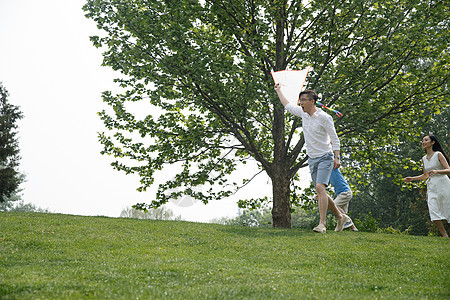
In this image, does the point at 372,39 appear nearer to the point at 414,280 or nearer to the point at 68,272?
the point at 414,280

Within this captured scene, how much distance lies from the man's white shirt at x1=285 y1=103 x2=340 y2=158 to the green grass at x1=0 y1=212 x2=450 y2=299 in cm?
194

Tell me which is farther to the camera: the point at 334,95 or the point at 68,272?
the point at 334,95

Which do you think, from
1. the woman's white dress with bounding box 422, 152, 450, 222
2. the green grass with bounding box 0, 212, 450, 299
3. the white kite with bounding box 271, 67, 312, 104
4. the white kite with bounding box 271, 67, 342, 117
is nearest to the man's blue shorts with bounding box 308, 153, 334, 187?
the green grass with bounding box 0, 212, 450, 299

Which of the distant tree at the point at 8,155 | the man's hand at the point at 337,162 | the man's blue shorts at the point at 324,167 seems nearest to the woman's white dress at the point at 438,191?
the man's blue shorts at the point at 324,167

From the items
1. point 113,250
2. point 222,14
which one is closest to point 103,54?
point 222,14

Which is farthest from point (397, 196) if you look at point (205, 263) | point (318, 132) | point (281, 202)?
point (205, 263)

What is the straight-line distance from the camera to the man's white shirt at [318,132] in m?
8.81

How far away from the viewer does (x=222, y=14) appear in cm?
1308

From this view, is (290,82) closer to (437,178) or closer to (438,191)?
(437,178)

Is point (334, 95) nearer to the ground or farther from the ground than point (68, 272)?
farther from the ground

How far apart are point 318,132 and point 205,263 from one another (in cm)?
427

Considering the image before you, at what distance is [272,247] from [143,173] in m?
8.97

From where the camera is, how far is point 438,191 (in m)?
11.0

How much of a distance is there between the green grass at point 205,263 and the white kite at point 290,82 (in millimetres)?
3444
